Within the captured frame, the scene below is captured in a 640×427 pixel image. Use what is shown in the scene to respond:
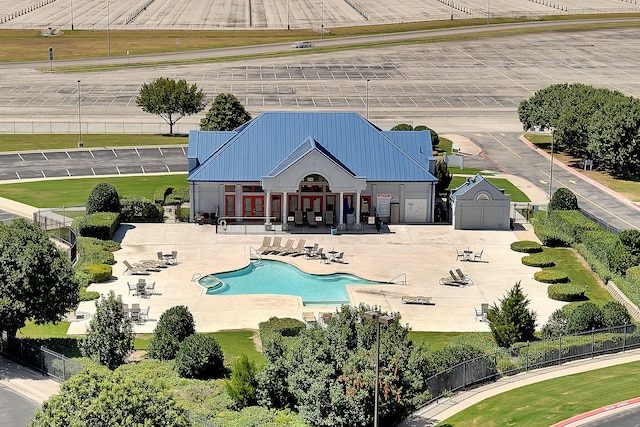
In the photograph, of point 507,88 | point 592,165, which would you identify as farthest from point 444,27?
point 592,165

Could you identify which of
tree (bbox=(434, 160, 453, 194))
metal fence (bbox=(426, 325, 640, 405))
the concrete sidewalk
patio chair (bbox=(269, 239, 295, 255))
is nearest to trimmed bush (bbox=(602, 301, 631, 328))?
metal fence (bbox=(426, 325, 640, 405))

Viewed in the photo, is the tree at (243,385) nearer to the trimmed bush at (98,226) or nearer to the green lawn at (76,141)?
the trimmed bush at (98,226)

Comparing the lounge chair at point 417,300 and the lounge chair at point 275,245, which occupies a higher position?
the lounge chair at point 275,245

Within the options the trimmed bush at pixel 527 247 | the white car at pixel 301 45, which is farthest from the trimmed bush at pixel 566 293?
the white car at pixel 301 45

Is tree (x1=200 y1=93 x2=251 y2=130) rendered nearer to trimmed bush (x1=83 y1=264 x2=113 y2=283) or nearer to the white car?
trimmed bush (x1=83 y1=264 x2=113 y2=283)

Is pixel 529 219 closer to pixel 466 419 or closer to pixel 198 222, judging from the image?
pixel 198 222
